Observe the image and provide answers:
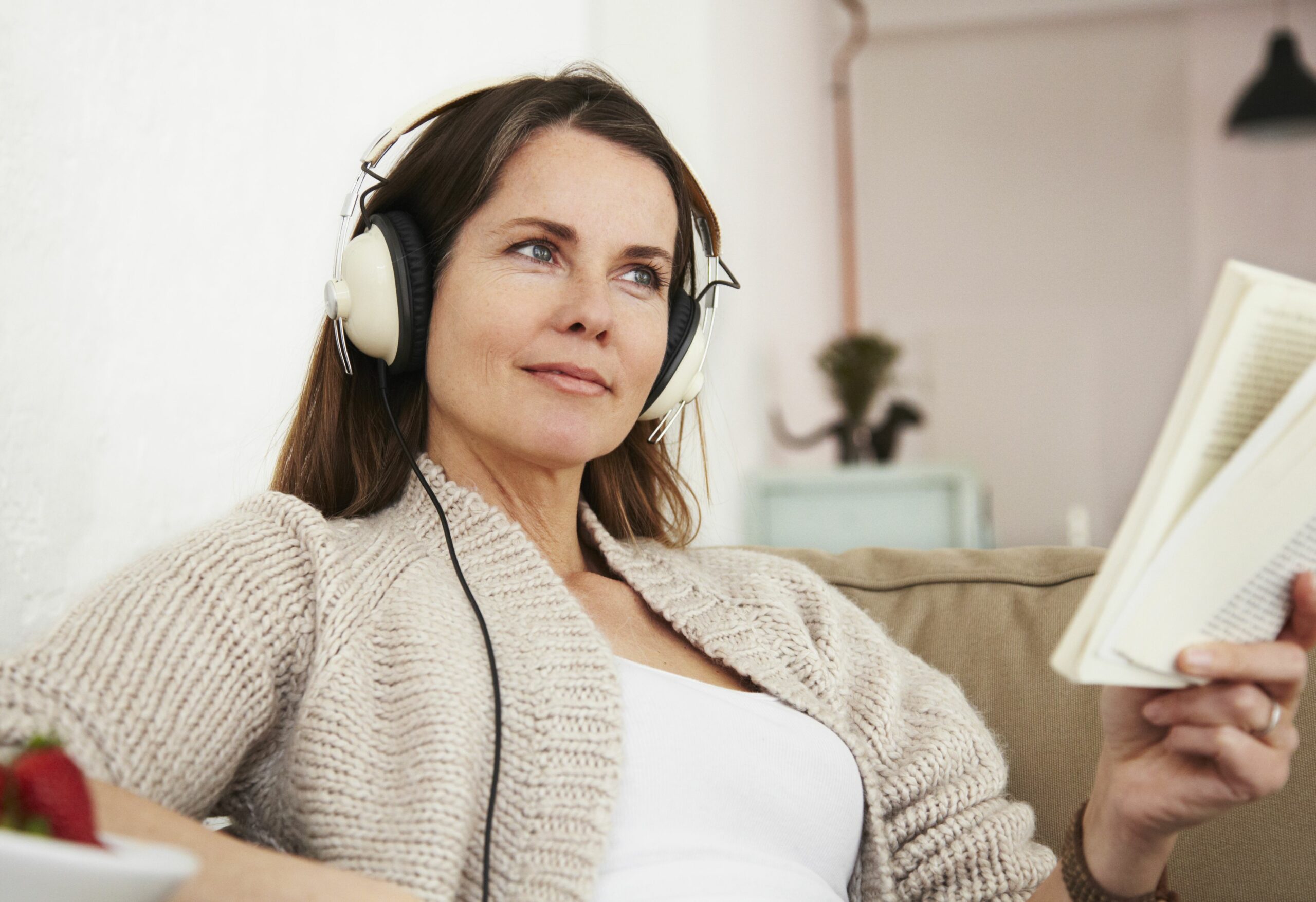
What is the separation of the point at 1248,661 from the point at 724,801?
43cm

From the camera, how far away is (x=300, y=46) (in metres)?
1.41

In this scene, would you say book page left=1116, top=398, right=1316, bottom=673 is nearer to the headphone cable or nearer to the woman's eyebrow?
the headphone cable

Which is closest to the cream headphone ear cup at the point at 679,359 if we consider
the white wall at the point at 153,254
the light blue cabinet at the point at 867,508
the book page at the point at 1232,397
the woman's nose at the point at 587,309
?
the woman's nose at the point at 587,309

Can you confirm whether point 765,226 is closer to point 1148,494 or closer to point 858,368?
point 858,368

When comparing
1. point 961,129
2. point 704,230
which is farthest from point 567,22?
point 961,129

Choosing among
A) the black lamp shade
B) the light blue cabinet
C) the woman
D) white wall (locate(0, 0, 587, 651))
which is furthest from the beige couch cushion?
the black lamp shade

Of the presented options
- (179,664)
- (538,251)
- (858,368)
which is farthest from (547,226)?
(858,368)

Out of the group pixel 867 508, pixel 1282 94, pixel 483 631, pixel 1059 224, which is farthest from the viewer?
pixel 1059 224

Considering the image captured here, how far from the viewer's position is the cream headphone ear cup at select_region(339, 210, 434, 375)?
3.37ft

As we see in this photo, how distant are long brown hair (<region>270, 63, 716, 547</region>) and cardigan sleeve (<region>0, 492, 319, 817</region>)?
20 cm

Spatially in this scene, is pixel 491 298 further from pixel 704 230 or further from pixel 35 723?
pixel 35 723

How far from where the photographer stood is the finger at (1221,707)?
64 cm

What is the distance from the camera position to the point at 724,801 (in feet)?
3.04

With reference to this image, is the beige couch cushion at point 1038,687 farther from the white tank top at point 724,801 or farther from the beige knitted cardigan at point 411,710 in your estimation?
the white tank top at point 724,801
